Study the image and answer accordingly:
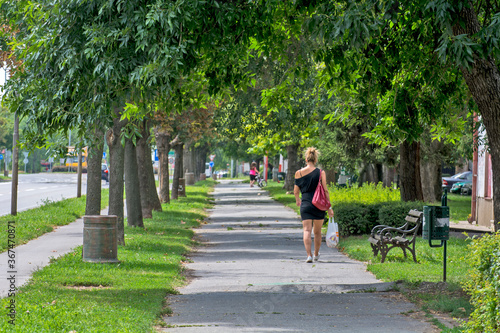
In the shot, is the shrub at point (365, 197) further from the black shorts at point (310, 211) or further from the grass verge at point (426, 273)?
the black shorts at point (310, 211)

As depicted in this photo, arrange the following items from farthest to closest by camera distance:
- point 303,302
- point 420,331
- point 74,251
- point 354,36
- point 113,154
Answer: point 113,154 < point 74,251 < point 303,302 < point 354,36 < point 420,331

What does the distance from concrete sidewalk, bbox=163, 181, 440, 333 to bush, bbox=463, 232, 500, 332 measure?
1.37 m

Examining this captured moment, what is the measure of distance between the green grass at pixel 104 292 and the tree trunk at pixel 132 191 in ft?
11.9

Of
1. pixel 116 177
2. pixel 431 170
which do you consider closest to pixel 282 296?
pixel 116 177

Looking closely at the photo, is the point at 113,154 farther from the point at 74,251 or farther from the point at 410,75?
the point at 410,75

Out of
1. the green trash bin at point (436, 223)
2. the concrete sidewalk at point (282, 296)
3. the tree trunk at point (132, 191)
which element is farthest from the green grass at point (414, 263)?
the tree trunk at point (132, 191)

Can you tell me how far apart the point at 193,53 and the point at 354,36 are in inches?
88.4

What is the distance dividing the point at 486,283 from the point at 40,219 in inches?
700

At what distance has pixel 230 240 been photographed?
18422mm

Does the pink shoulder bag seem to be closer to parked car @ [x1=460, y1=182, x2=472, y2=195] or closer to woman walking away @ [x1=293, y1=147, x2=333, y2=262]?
woman walking away @ [x1=293, y1=147, x2=333, y2=262]

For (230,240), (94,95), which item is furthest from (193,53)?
(230,240)

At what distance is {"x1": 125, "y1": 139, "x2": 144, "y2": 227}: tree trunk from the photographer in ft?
65.2

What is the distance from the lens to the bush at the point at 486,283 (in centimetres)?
561

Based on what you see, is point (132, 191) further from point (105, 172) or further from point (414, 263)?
point (105, 172)
